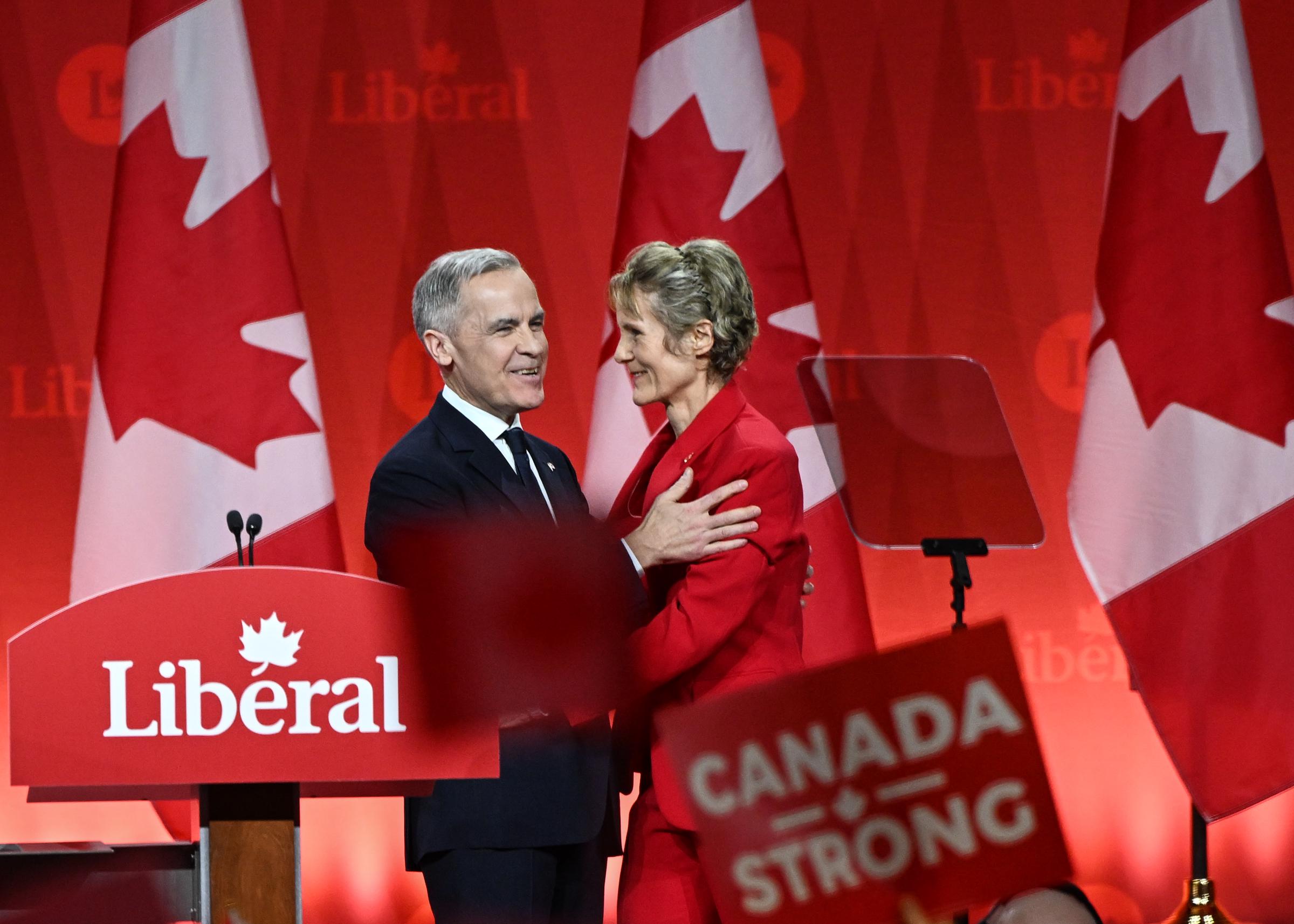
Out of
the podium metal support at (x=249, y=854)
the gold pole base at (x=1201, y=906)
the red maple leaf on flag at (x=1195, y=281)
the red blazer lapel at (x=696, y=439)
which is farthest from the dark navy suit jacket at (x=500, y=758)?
the gold pole base at (x=1201, y=906)

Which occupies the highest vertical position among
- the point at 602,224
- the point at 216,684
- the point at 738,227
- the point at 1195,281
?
the point at 602,224

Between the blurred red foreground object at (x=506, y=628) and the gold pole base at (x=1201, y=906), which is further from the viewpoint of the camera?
the gold pole base at (x=1201, y=906)

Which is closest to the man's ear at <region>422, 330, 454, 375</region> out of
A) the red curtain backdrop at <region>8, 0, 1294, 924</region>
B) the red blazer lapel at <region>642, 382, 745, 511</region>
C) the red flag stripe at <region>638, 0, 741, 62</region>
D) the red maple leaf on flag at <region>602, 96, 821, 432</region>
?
the red blazer lapel at <region>642, 382, 745, 511</region>

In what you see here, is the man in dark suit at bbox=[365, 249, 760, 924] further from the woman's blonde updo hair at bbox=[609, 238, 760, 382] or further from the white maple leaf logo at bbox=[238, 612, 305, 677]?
the white maple leaf logo at bbox=[238, 612, 305, 677]

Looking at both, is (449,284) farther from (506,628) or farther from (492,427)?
(506,628)

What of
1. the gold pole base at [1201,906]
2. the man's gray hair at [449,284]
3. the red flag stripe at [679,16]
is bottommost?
the gold pole base at [1201,906]

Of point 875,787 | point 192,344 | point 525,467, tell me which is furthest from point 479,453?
point 192,344

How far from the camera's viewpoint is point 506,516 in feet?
5.91

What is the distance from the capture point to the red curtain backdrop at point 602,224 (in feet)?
11.9

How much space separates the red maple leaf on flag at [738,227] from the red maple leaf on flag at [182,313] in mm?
803

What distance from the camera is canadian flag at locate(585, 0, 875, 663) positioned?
3.12 metres

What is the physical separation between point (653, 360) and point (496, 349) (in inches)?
11.2

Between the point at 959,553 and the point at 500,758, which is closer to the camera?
the point at 500,758

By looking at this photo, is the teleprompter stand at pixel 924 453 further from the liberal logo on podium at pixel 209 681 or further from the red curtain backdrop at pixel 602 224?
the liberal logo on podium at pixel 209 681
